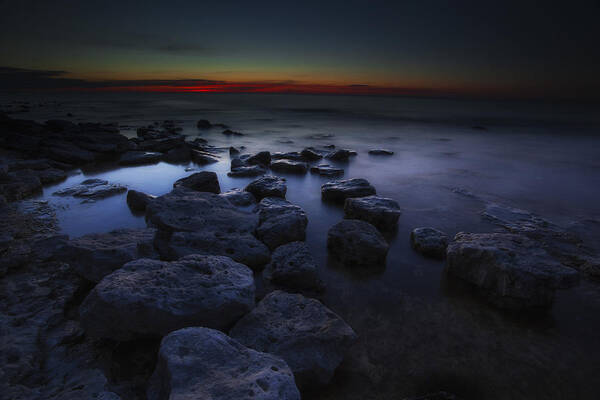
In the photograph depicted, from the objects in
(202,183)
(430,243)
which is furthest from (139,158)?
(430,243)

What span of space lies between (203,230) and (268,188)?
2.70 meters

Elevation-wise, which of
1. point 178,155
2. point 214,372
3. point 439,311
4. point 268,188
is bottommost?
point 439,311

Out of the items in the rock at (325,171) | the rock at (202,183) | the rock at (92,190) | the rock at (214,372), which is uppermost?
the rock at (214,372)

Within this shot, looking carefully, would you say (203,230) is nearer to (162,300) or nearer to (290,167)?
(162,300)

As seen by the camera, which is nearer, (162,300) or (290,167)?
(162,300)

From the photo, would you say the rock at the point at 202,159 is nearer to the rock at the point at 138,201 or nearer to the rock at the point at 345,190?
the rock at the point at 138,201

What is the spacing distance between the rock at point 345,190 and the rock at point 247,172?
2.84 meters

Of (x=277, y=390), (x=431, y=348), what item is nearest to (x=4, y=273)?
(x=277, y=390)

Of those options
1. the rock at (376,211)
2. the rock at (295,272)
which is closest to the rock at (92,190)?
the rock at (295,272)

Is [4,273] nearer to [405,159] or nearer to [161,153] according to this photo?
[161,153]

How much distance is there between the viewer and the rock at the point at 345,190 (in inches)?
265

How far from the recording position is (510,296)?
11.1 feet

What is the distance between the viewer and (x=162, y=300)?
249cm

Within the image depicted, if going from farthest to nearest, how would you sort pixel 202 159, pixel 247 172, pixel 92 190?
pixel 202 159
pixel 247 172
pixel 92 190
